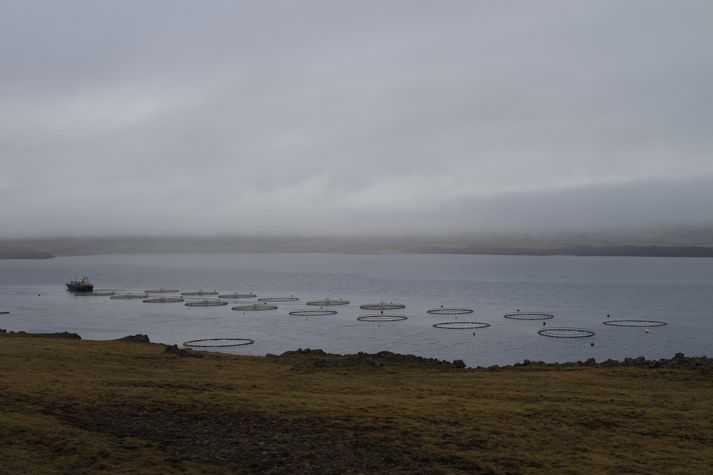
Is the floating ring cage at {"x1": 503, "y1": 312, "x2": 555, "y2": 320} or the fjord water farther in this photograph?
the floating ring cage at {"x1": 503, "y1": 312, "x2": 555, "y2": 320}

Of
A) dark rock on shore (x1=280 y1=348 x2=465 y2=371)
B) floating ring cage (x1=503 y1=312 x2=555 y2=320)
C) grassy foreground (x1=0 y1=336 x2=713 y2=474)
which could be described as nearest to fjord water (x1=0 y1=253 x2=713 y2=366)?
floating ring cage (x1=503 y1=312 x2=555 y2=320)

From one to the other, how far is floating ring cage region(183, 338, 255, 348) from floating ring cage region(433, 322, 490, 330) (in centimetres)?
3190

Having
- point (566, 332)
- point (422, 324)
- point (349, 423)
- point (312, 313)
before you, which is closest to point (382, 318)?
point (422, 324)

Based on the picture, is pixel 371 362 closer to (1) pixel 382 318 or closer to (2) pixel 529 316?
(1) pixel 382 318

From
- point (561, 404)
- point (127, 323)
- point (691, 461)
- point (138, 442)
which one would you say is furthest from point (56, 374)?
point (127, 323)

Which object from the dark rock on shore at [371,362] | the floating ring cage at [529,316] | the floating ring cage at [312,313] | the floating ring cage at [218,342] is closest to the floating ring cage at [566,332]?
the floating ring cage at [529,316]

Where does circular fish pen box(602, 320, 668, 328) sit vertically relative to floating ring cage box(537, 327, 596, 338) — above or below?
above

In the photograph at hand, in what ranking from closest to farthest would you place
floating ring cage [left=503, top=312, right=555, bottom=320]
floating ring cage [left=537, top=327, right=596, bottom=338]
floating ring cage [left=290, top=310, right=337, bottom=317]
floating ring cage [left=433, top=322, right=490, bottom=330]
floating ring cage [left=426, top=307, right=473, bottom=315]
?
floating ring cage [left=537, top=327, right=596, bottom=338] → floating ring cage [left=433, top=322, right=490, bottom=330] → floating ring cage [left=503, top=312, right=555, bottom=320] → floating ring cage [left=290, top=310, right=337, bottom=317] → floating ring cage [left=426, top=307, right=473, bottom=315]

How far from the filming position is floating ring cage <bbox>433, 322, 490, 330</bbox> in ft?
315

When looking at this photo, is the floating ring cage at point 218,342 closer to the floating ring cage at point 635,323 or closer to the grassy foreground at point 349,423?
the grassy foreground at point 349,423

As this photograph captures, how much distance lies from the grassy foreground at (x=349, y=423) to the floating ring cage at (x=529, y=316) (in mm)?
78612

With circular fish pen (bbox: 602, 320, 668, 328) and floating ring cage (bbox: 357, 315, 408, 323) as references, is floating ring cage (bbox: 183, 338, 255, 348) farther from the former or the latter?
circular fish pen (bbox: 602, 320, 668, 328)

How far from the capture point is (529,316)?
371 feet

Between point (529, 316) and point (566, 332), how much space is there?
20314 mm
